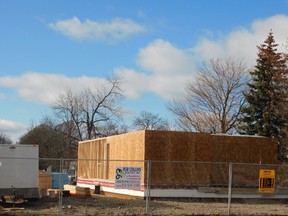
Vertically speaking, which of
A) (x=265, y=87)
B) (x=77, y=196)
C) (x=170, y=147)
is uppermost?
(x=265, y=87)

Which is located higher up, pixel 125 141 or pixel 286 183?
pixel 125 141

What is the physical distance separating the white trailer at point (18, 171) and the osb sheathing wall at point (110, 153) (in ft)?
11.9

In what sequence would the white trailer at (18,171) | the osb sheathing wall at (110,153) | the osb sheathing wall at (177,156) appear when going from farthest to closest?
the osb sheathing wall at (110,153)
the osb sheathing wall at (177,156)
the white trailer at (18,171)

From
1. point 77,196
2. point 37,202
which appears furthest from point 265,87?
point 37,202

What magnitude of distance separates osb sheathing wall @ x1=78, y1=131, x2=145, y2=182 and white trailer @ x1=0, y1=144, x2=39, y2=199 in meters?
3.63

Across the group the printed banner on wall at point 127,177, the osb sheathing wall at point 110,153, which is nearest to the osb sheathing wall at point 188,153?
the osb sheathing wall at point 110,153

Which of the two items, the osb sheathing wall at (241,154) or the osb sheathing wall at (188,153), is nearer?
the osb sheathing wall at (188,153)

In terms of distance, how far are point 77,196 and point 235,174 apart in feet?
31.0

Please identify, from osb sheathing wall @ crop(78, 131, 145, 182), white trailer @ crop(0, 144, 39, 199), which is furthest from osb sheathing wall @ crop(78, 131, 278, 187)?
white trailer @ crop(0, 144, 39, 199)

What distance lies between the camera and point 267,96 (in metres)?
41.2

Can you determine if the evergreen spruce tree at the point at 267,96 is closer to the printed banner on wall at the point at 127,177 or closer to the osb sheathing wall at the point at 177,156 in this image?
the osb sheathing wall at the point at 177,156

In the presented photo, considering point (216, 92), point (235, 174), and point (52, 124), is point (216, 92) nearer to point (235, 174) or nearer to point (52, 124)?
point (235, 174)

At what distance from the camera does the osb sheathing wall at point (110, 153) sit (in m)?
27.9

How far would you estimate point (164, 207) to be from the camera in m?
21.8
